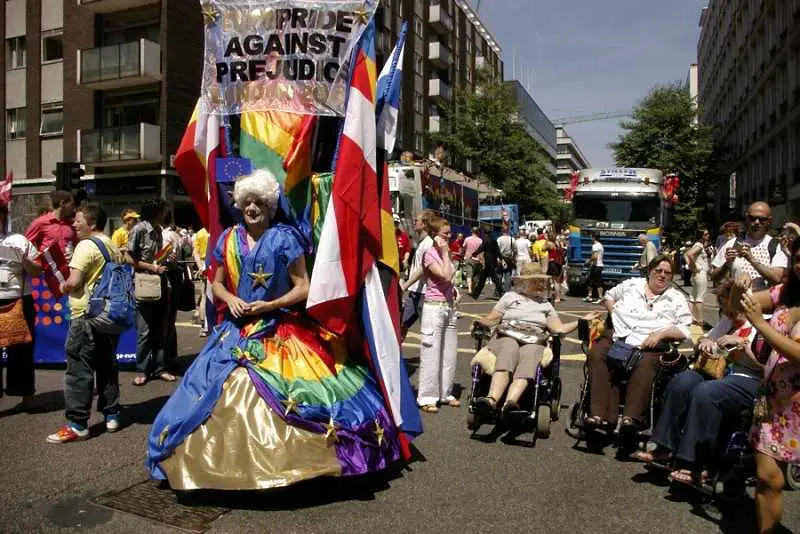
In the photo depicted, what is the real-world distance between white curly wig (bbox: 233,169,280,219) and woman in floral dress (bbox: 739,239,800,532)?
2.72 metres

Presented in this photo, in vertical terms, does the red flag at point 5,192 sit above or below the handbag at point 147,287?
above

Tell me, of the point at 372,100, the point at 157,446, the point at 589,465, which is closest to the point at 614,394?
the point at 589,465

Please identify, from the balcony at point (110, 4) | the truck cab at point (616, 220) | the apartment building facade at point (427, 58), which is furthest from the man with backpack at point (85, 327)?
the apartment building facade at point (427, 58)

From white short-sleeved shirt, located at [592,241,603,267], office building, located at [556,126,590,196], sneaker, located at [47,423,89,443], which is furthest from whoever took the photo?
office building, located at [556,126,590,196]

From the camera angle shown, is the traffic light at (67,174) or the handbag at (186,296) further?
the traffic light at (67,174)

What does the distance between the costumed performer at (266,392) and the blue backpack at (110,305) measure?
1168 millimetres

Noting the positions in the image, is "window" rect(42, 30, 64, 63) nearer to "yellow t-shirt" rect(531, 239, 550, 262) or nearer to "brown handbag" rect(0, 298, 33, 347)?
"yellow t-shirt" rect(531, 239, 550, 262)

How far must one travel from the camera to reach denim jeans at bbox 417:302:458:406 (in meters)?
6.75

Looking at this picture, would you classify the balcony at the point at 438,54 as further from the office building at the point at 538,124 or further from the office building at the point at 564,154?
the office building at the point at 564,154

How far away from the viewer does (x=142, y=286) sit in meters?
7.52

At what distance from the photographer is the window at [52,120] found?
29.6 metres

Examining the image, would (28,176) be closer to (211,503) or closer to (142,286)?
(142,286)

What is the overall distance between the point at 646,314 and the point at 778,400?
2.14 metres

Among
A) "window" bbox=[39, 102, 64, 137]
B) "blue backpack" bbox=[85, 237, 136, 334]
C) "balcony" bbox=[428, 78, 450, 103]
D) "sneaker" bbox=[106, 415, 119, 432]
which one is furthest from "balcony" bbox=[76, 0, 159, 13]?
"sneaker" bbox=[106, 415, 119, 432]
